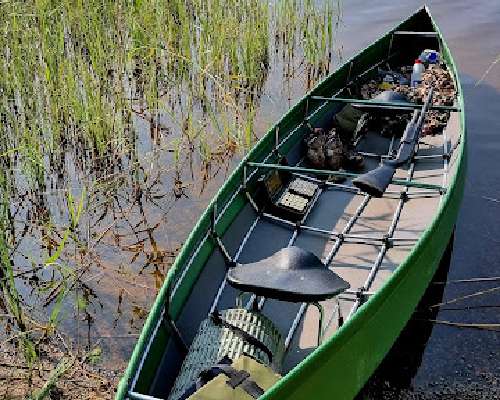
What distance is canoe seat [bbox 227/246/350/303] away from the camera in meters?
3.60

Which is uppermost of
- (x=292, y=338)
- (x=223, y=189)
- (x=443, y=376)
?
(x=223, y=189)

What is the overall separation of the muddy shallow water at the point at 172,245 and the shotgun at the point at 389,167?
109 cm

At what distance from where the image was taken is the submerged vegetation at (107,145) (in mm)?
5188

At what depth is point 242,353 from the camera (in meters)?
3.68

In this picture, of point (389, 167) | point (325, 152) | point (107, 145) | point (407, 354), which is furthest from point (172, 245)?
point (407, 354)

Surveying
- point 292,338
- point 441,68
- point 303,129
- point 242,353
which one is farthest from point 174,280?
point 441,68

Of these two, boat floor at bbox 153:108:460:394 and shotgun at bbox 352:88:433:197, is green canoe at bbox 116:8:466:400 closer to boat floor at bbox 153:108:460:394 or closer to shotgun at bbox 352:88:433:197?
boat floor at bbox 153:108:460:394

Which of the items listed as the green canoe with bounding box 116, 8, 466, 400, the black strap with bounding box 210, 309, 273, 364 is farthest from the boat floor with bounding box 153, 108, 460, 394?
the black strap with bounding box 210, 309, 273, 364

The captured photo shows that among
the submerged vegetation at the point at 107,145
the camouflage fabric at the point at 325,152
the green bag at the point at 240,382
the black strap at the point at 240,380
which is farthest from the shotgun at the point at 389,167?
the black strap at the point at 240,380

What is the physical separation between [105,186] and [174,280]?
243 cm

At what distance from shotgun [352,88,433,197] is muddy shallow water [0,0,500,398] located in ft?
3.58

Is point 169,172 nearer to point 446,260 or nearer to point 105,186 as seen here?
point 105,186

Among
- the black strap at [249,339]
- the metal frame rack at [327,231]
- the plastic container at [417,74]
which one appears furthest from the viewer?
the plastic container at [417,74]

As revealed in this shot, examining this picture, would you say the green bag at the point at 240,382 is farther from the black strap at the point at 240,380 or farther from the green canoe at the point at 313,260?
the green canoe at the point at 313,260
